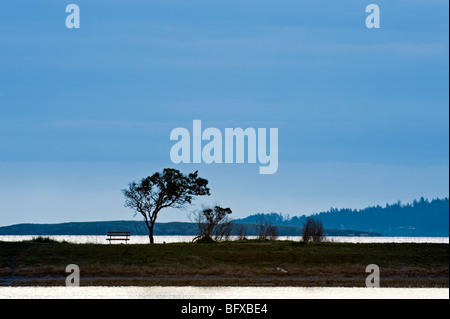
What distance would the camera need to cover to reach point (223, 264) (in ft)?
159

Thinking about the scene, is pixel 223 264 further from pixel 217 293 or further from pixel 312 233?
pixel 312 233

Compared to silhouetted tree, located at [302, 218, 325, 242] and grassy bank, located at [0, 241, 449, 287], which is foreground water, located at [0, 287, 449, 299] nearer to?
grassy bank, located at [0, 241, 449, 287]

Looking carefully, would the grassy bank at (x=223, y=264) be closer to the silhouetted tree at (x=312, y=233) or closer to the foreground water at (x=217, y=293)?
the foreground water at (x=217, y=293)

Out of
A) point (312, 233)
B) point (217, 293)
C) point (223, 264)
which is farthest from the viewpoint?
point (312, 233)

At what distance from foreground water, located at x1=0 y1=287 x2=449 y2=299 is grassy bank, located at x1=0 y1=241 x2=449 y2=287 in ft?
8.97

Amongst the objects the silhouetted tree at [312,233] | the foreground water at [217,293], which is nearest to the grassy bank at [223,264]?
the foreground water at [217,293]

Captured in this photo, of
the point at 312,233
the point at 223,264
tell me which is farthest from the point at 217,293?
the point at 312,233

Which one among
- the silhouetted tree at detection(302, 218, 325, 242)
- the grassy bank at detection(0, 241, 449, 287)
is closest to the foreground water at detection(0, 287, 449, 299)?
the grassy bank at detection(0, 241, 449, 287)

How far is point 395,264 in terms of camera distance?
163ft

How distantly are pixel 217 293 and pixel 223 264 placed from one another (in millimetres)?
13732
